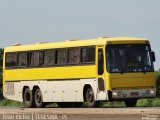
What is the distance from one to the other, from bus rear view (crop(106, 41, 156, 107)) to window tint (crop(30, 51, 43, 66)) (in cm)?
577

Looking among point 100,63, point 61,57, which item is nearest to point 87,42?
point 100,63

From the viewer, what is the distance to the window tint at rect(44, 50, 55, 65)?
137ft

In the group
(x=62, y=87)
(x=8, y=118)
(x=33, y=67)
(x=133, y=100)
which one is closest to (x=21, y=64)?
(x=33, y=67)

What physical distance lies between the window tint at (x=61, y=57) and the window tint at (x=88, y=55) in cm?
164

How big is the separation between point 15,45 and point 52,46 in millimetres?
4780

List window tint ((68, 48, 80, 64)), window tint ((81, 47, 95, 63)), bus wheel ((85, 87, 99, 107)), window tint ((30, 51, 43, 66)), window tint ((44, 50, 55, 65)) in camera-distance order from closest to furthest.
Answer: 1. bus wheel ((85, 87, 99, 107))
2. window tint ((81, 47, 95, 63))
3. window tint ((68, 48, 80, 64))
4. window tint ((44, 50, 55, 65))
5. window tint ((30, 51, 43, 66))

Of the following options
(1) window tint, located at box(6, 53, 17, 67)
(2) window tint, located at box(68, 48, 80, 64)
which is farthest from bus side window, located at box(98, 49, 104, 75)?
(1) window tint, located at box(6, 53, 17, 67)

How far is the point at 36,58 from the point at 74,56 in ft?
12.0

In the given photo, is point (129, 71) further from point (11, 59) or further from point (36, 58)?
point (11, 59)

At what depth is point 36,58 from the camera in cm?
4319

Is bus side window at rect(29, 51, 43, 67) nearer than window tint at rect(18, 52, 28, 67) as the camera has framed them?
Yes

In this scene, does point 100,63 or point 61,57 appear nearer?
point 100,63

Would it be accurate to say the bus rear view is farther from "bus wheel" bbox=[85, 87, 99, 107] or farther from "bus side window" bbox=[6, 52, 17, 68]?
"bus side window" bbox=[6, 52, 17, 68]

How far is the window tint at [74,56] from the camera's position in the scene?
3978 centimetres
